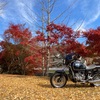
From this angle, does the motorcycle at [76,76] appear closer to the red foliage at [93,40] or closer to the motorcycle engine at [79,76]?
the motorcycle engine at [79,76]

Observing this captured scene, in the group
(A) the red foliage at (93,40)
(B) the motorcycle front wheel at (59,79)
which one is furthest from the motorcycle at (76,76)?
(A) the red foliage at (93,40)

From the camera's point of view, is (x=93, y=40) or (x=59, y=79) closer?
(x=59, y=79)

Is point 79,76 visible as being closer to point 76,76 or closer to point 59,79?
point 76,76

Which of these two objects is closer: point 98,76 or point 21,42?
point 98,76

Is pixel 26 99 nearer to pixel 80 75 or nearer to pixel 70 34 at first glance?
pixel 80 75

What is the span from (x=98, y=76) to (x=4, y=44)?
10578 millimetres

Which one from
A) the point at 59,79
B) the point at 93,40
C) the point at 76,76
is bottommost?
the point at 59,79

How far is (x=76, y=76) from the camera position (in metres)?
8.65

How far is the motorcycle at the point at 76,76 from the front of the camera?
8641mm

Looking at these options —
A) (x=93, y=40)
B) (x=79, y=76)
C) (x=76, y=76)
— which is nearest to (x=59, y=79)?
(x=76, y=76)

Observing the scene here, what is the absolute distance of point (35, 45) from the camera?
15781mm

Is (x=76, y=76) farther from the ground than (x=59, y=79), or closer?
farther from the ground

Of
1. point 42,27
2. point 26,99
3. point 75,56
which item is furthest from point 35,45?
point 26,99

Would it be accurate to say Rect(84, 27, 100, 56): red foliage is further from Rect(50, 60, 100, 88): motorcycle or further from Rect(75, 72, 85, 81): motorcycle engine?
Rect(75, 72, 85, 81): motorcycle engine
